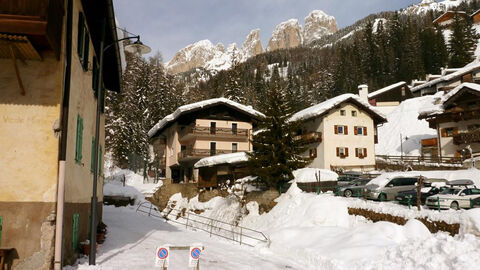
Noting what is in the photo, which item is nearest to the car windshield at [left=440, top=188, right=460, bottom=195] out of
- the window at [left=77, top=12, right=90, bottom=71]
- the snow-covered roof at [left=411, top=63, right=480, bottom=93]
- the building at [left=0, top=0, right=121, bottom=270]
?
the window at [left=77, top=12, right=90, bottom=71]

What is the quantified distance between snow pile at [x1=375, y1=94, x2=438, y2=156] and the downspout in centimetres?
5796

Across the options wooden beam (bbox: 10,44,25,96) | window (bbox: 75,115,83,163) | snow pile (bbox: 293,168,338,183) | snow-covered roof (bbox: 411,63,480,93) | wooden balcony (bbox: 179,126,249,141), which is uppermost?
snow-covered roof (bbox: 411,63,480,93)

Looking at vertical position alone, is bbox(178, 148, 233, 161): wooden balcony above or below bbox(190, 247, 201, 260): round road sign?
above

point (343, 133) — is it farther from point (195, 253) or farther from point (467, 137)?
point (195, 253)

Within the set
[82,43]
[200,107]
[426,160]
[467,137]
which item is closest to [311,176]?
[200,107]

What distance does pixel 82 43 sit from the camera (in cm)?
1361

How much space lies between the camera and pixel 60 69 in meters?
10.8

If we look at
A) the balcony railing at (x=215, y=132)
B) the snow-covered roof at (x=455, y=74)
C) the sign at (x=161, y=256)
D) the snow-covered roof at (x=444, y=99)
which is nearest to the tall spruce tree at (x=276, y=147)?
the balcony railing at (x=215, y=132)

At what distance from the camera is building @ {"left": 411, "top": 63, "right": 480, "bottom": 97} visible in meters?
76.4

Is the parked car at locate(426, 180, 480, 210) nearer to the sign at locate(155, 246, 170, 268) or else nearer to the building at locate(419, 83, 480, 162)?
the sign at locate(155, 246, 170, 268)

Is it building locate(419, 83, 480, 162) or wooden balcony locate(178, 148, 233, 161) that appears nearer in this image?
building locate(419, 83, 480, 162)

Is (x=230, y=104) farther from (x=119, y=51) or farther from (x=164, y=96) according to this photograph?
(x=119, y=51)

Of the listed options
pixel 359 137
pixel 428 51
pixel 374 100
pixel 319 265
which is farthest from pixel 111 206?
pixel 428 51

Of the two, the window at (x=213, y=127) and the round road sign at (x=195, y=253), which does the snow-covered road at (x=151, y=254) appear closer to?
the round road sign at (x=195, y=253)
